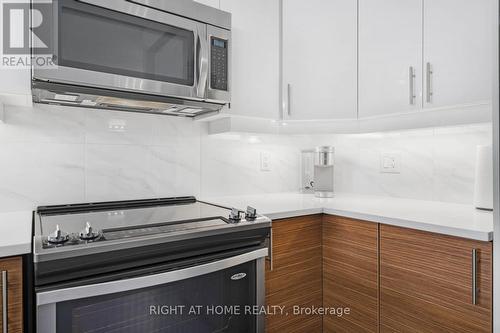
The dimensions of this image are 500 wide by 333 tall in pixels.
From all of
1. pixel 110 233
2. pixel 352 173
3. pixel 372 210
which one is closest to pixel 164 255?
pixel 110 233

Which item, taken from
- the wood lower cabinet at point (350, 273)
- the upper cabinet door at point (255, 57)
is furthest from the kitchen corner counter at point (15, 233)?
the wood lower cabinet at point (350, 273)

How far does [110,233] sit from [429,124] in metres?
1.33

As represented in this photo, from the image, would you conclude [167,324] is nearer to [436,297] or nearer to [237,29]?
[436,297]

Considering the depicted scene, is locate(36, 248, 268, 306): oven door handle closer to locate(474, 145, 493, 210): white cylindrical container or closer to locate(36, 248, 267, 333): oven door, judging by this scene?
locate(36, 248, 267, 333): oven door

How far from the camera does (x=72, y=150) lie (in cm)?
141

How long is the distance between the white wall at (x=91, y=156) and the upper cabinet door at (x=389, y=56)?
917 millimetres

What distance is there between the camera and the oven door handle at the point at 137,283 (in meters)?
0.83

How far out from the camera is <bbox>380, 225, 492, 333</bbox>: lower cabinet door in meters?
1.02

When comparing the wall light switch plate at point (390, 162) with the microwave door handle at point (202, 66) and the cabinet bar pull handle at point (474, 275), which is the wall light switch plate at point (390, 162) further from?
the microwave door handle at point (202, 66)

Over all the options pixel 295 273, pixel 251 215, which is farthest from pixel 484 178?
pixel 251 215

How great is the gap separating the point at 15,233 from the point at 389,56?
1652 millimetres

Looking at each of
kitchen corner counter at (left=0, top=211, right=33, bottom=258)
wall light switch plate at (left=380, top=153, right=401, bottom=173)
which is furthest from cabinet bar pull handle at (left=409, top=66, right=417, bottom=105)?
kitchen corner counter at (left=0, top=211, right=33, bottom=258)

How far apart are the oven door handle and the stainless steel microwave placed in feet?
2.15

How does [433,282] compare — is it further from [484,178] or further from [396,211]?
[484,178]
